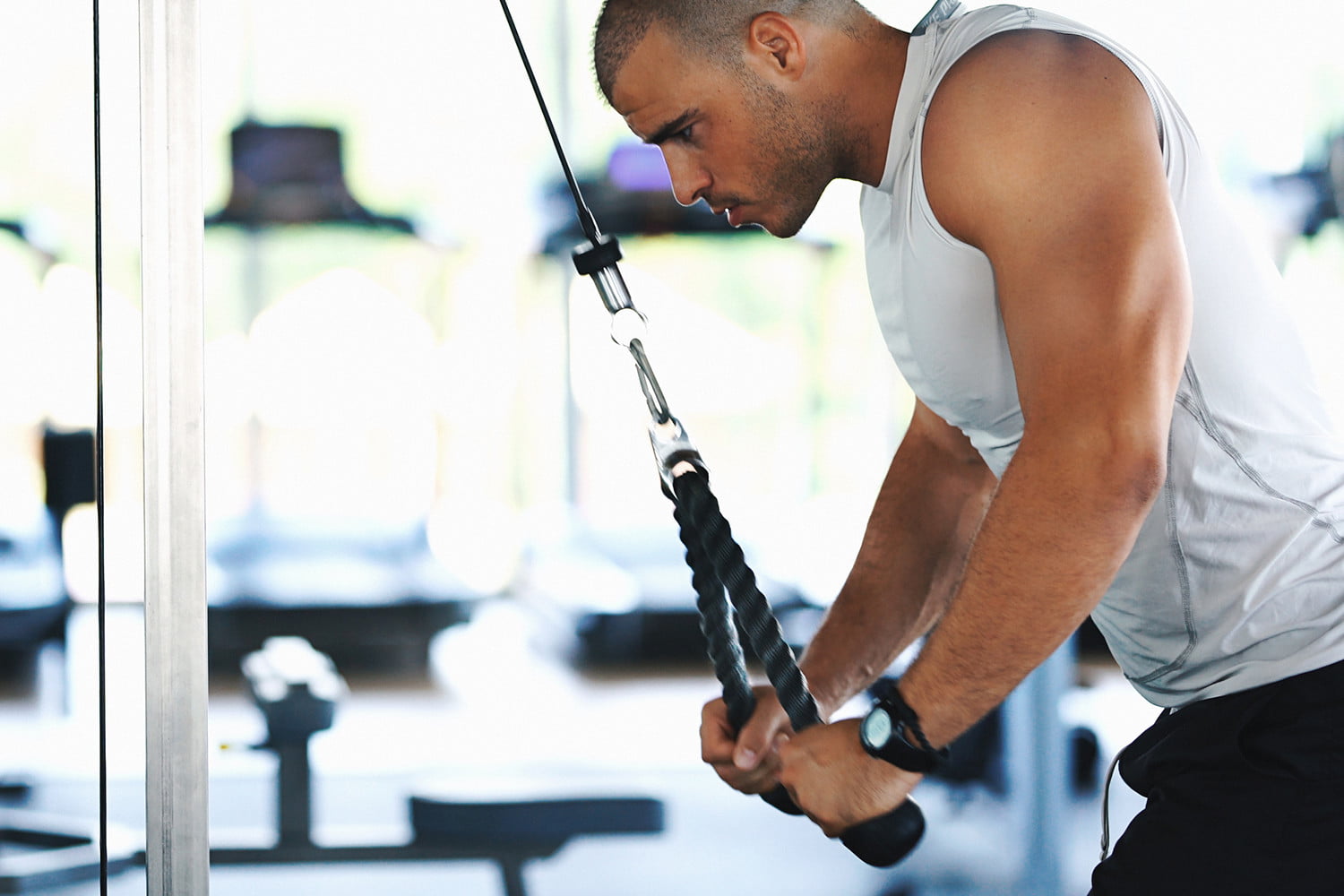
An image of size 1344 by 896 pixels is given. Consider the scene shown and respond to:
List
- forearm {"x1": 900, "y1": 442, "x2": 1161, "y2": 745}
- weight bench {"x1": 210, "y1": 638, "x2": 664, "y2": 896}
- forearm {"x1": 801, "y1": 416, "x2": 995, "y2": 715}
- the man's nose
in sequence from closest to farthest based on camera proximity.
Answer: forearm {"x1": 900, "y1": 442, "x2": 1161, "y2": 745}
the man's nose
forearm {"x1": 801, "y1": 416, "x2": 995, "y2": 715}
weight bench {"x1": 210, "y1": 638, "x2": 664, "y2": 896}

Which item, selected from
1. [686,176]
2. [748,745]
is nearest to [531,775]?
[748,745]

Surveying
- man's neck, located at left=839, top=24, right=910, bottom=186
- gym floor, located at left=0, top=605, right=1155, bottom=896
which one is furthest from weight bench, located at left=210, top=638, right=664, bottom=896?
man's neck, located at left=839, top=24, right=910, bottom=186

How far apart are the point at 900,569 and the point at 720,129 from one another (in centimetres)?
46

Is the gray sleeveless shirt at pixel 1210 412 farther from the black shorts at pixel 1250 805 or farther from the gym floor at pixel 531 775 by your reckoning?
the gym floor at pixel 531 775

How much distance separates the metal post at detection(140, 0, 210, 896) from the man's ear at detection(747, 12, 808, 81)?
0.39m

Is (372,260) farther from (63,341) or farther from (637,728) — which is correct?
(63,341)

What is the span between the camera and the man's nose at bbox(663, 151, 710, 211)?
2.92ft

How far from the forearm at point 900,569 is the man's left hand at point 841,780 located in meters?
0.26

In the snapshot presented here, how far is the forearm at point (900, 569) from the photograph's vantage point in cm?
104

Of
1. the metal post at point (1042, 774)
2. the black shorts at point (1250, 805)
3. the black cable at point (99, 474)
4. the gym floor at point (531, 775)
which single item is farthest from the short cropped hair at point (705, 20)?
the metal post at point (1042, 774)

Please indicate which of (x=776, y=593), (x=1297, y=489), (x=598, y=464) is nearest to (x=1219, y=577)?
(x=1297, y=489)

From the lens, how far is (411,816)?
2471mm

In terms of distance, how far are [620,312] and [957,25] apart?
331 mm

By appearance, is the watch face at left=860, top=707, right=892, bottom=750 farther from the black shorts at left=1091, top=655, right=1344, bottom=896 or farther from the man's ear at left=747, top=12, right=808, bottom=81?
the man's ear at left=747, top=12, right=808, bottom=81
